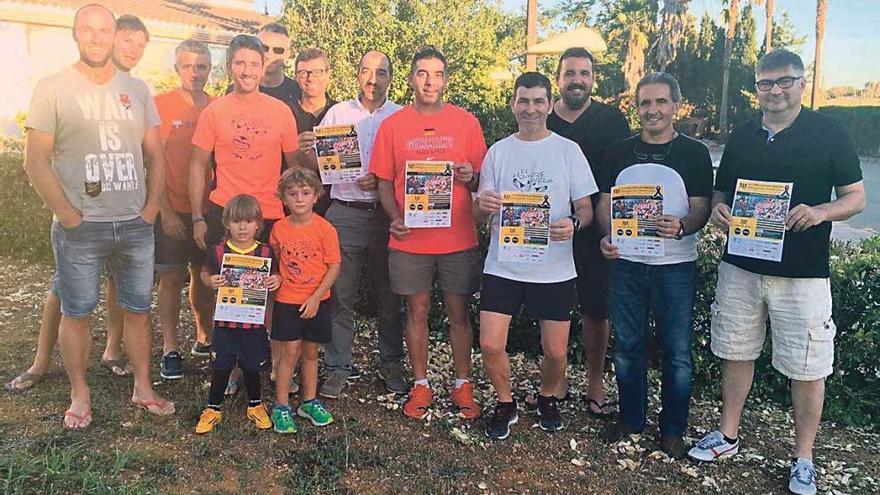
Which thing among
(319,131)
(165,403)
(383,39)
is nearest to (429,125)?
(319,131)

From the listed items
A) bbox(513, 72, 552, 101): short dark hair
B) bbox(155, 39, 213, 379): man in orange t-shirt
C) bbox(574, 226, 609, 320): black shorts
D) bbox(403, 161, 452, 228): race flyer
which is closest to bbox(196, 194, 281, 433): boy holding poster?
bbox(155, 39, 213, 379): man in orange t-shirt

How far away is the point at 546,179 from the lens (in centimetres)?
378

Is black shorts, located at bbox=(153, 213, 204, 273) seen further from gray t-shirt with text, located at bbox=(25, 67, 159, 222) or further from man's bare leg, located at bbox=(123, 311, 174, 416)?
gray t-shirt with text, located at bbox=(25, 67, 159, 222)

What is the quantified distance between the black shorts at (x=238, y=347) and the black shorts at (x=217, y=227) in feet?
1.89

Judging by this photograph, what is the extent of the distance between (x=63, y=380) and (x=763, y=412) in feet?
15.6

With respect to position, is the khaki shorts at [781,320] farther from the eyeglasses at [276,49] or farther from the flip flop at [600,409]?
the eyeglasses at [276,49]

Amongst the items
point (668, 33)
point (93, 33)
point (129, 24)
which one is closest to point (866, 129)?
point (668, 33)

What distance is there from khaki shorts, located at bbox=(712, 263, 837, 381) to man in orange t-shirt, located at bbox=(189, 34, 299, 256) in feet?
8.87

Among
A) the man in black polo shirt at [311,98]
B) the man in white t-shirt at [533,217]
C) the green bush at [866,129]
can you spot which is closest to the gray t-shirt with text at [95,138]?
the man in black polo shirt at [311,98]

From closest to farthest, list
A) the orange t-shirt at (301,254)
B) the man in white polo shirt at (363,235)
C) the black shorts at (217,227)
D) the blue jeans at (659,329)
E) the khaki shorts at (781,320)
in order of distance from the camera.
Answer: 1. the khaki shorts at (781,320)
2. the blue jeans at (659,329)
3. the orange t-shirt at (301,254)
4. the black shorts at (217,227)
5. the man in white polo shirt at (363,235)

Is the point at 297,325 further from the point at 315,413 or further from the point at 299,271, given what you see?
the point at 315,413

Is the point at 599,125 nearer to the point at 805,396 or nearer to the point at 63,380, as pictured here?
the point at 805,396

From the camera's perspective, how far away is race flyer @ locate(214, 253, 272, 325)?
382 centimetres

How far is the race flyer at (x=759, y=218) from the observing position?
11.0 feet
